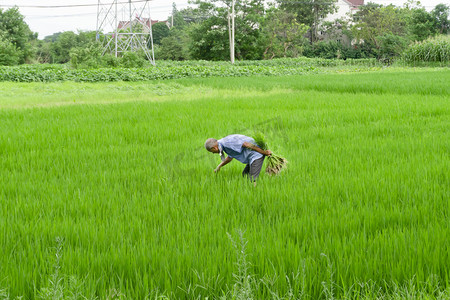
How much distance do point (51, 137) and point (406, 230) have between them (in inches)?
185

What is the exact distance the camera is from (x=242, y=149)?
128 inches

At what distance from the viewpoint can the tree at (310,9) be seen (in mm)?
44469

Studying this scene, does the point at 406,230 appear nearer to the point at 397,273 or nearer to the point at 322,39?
the point at 397,273

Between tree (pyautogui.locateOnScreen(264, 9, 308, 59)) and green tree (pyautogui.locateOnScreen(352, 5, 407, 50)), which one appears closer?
green tree (pyautogui.locateOnScreen(352, 5, 407, 50))

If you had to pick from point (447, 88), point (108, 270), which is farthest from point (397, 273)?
point (447, 88)

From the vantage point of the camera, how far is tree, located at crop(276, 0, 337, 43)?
44469mm

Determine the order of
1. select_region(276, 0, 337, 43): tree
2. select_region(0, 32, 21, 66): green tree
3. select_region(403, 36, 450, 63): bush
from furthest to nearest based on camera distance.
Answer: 1. select_region(276, 0, 337, 43): tree
2. select_region(0, 32, 21, 66): green tree
3. select_region(403, 36, 450, 63): bush

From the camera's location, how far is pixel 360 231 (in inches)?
87.7

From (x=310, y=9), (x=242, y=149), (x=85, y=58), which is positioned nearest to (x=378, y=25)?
(x=310, y=9)

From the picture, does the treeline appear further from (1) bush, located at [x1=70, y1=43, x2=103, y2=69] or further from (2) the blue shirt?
(2) the blue shirt

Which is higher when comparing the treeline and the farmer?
the treeline

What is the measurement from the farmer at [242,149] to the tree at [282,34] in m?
37.9

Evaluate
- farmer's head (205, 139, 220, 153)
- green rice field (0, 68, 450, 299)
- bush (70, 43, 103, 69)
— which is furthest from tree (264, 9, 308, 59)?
farmer's head (205, 139, 220, 153)

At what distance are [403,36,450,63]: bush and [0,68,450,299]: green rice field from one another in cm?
2190
